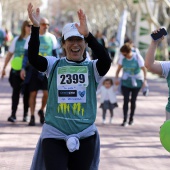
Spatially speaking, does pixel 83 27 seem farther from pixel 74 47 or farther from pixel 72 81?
pixel 72 81

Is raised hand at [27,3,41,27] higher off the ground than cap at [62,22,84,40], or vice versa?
raised hand at [27,3,41,27]

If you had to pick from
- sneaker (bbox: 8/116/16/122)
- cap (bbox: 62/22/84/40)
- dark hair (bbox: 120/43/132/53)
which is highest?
cap (bbox: 62/22/84/40)

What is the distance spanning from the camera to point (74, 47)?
18.2ft

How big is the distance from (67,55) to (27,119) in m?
7.86

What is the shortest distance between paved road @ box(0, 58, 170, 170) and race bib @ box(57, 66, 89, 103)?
3296 millimetres

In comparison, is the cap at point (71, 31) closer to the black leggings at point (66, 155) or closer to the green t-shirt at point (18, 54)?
the black leggings at point (66, 155)

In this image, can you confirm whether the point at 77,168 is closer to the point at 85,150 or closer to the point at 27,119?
the point at 85,150

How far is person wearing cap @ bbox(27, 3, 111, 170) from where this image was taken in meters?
5.39

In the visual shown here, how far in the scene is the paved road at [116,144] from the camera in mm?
9219

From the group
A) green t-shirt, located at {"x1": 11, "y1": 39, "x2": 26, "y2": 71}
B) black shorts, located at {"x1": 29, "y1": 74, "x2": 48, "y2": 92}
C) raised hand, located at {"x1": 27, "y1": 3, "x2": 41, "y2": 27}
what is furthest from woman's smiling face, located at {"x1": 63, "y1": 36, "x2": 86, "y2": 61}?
green t-shirt, located at {"x1": 11, "y1": 39, "x2": 26, "y2": 71}

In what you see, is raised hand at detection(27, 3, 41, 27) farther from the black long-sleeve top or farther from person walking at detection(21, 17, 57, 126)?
person walking at detection(21, 17, 57, 126)

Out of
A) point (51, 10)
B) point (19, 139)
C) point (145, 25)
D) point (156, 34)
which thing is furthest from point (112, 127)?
point (51, 10)

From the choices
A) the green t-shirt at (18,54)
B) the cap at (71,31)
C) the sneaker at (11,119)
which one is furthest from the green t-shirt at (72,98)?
the sneaker at (11,119)

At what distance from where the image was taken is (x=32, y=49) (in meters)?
5.59
